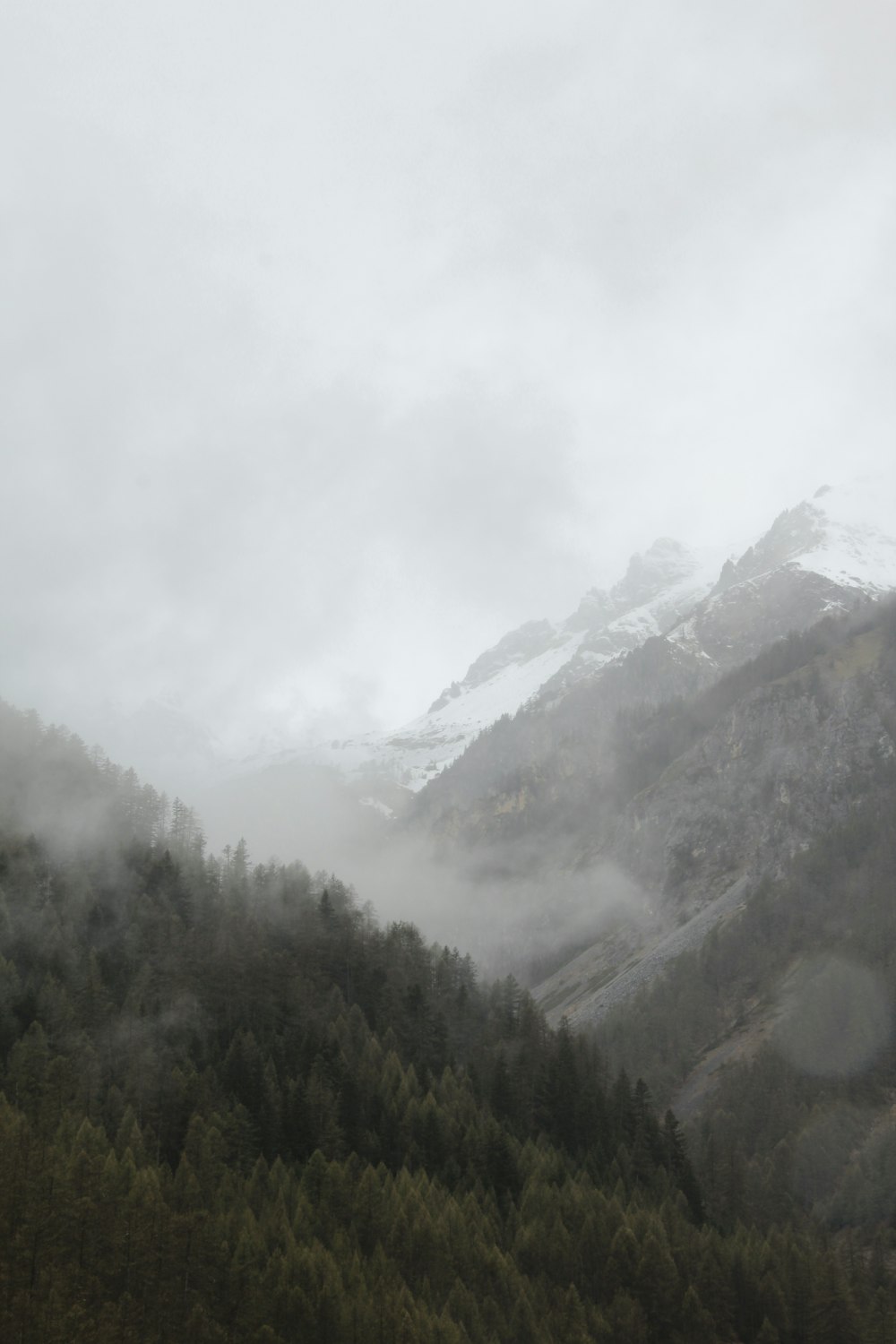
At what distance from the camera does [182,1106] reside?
8094cm

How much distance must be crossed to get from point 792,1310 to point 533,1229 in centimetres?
2119

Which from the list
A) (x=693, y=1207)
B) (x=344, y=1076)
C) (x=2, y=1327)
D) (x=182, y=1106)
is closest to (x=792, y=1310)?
(x=693, y=1207)

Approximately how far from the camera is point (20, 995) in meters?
91.6

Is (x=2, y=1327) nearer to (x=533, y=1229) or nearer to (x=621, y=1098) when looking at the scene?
(x=533, y=1229)

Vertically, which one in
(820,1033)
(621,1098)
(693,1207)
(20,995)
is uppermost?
(20,995)

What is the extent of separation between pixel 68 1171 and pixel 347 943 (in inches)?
2228

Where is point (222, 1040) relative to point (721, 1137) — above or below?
above

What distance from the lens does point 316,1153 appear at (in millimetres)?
75438

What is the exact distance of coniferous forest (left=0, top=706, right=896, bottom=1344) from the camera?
58.0 metres

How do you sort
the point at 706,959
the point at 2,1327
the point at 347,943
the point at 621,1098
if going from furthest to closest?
the point at 706,959 < the point at 347,943 < the point at 621,1098 < the point at 2,1327

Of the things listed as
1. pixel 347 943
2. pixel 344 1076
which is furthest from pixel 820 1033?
pixel 344 1076

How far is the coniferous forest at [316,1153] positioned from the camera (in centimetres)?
5797

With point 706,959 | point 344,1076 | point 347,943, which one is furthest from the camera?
point 706,959

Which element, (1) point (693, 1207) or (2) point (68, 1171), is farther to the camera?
(1) point (693, 1207)
